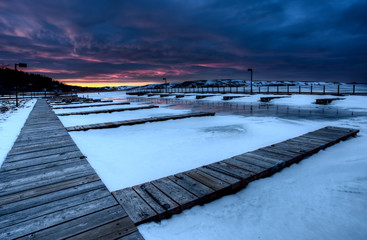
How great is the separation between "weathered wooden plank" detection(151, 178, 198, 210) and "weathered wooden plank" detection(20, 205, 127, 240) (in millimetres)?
709

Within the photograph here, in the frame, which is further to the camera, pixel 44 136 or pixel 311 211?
pixel 44 136

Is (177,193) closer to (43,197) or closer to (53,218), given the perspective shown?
(53,218)

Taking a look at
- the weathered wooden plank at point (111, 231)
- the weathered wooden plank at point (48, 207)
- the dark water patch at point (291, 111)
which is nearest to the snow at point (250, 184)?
the weathered wooden plank at point (111, 231)

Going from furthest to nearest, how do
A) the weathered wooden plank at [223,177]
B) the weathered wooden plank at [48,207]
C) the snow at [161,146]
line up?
the snow at [161,146] < the weathered wooden plank at [223,177] < the weathered wooden plank at [48,207]

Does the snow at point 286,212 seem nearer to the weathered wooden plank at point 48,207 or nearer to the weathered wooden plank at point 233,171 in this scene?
the weathered wooden plank at point 233,171

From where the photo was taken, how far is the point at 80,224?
2221 mm

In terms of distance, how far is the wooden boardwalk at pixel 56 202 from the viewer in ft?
6.96

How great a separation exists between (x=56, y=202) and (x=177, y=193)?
1599mm

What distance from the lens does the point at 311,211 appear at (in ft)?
9.04

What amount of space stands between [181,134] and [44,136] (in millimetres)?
4367

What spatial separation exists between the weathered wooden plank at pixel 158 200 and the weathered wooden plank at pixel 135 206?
7 cm

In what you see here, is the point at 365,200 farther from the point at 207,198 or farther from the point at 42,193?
the point at 42,193

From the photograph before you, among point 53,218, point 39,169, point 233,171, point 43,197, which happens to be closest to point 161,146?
point 233,171

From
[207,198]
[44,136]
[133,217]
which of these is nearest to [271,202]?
[207,198]
